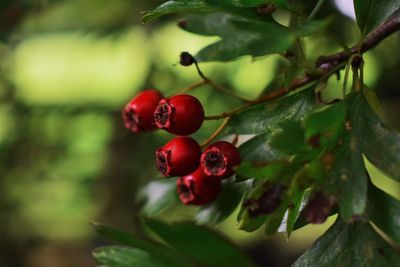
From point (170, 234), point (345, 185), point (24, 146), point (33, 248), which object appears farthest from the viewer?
point (33, 248)

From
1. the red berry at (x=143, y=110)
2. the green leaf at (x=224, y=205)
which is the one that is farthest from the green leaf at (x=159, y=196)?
the red berry at (x=143, y=110)

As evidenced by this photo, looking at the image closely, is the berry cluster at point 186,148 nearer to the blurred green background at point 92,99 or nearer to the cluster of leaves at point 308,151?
the cluster of leaves at point 308,151

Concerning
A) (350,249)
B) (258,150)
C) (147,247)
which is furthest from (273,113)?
(147,247)

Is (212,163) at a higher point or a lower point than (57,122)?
higher

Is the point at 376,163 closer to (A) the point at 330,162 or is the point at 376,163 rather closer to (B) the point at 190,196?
(A) the point at 330,162

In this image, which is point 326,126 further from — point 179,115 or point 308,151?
point 179,115

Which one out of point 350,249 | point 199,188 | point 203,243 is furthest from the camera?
point 203,243

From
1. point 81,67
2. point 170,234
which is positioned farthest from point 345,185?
point 81,67
